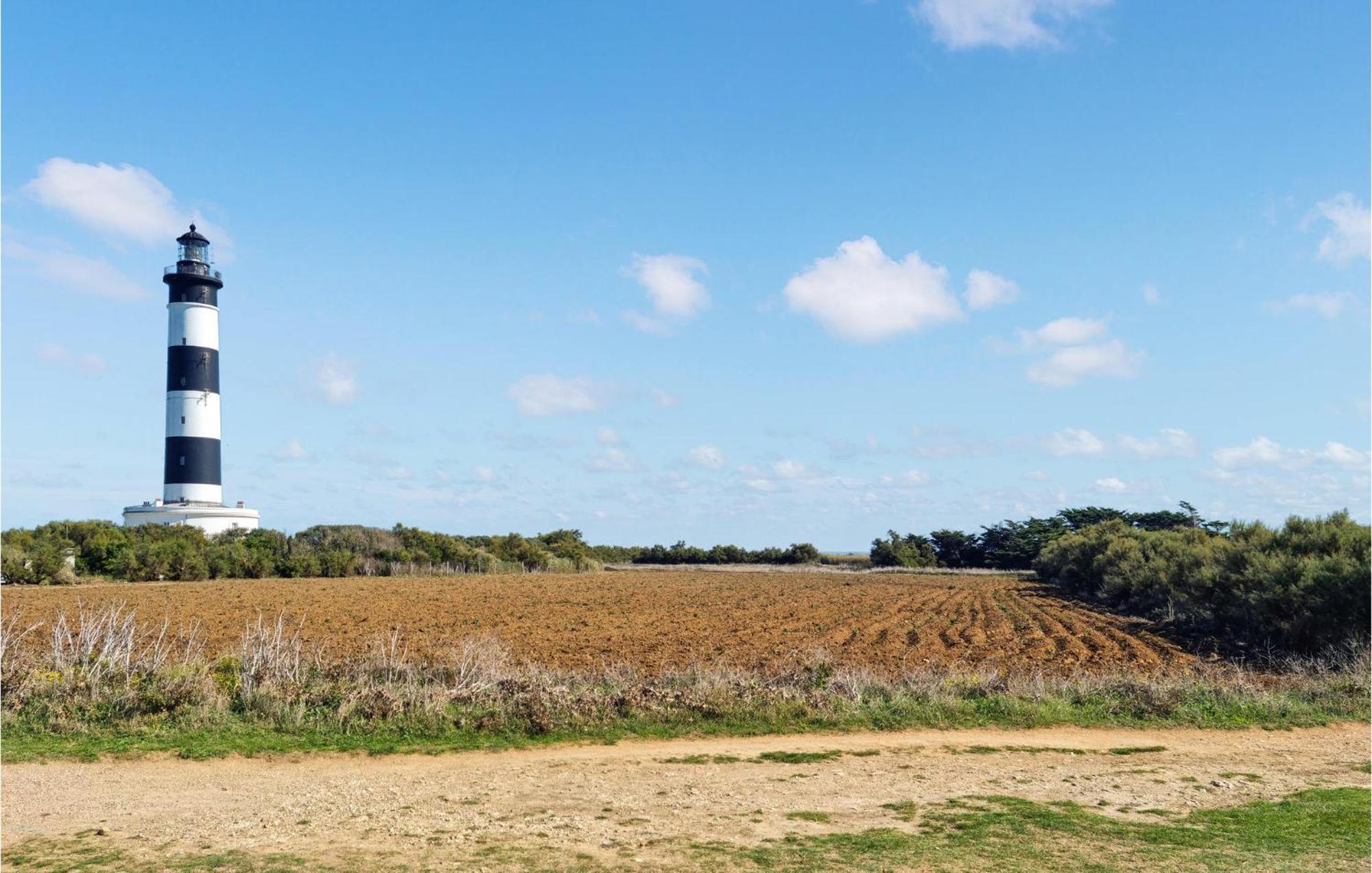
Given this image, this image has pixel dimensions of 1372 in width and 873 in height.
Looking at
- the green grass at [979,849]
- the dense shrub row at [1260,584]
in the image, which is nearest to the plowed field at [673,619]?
the dense shrub row at [1260,584]

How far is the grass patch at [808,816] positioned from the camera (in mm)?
9359

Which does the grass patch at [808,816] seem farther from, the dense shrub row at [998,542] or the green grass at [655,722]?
the dense shrub row at [998,542]

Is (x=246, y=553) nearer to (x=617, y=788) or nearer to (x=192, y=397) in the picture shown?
Result: (x=192, y=397)

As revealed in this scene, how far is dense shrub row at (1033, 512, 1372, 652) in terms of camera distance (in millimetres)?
22266

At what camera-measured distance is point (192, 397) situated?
57.2m

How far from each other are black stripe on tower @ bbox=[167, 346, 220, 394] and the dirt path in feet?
169

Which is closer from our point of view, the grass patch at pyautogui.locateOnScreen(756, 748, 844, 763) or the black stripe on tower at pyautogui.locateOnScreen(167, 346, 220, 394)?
the grass patch at pyautogui.locateOnScreen(756, 748, 844, 763)

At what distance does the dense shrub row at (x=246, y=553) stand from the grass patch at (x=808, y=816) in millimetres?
56122

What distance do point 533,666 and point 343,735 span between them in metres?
4.87

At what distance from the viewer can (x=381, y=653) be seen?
1622 cm

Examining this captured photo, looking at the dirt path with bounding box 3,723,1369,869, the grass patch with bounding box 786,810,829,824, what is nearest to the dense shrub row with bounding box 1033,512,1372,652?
the dirt path with bounding box 3,723,1369,869

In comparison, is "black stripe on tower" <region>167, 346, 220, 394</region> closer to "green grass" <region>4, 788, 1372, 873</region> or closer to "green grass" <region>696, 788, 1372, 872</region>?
"green grass" <region>4, 788, 1372, 873</region>

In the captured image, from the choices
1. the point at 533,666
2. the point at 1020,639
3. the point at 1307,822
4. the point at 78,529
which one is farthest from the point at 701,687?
the point at 78,529

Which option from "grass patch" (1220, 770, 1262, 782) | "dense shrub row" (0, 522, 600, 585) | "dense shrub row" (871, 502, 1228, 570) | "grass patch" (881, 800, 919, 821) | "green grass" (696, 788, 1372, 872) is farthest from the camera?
"dense shrub row" (871, 502, 1228, 570)
